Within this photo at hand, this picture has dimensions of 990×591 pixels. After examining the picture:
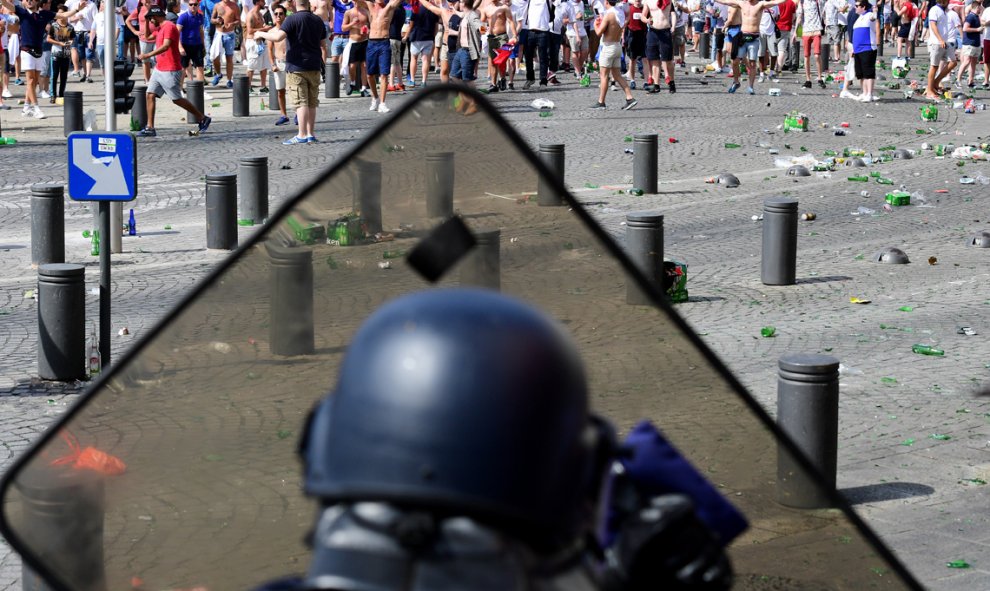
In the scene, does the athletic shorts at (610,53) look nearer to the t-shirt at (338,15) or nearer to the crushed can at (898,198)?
the t-shirt at (338,15)

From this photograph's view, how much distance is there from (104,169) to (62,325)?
3.64 feet

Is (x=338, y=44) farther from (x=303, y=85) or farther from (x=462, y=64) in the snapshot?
(x=303, y=85)

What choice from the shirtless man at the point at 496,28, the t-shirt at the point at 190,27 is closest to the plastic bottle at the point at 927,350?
the shirtless man at the point at 496,28

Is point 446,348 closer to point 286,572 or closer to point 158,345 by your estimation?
point 158,345

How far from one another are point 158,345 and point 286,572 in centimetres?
40

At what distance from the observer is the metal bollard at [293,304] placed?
1.86 meters

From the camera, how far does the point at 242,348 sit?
1.94 meters

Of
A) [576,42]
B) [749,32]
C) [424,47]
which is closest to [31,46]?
[424,47]

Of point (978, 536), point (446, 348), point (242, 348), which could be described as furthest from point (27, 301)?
point (446, 348)

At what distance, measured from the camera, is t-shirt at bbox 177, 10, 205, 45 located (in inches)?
941

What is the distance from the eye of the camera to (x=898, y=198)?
1451cm

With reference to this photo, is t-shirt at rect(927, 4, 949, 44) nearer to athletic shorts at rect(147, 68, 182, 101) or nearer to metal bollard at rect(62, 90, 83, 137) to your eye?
athletic shorts at rect(147, 68, 182, 101)

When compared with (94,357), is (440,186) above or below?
above

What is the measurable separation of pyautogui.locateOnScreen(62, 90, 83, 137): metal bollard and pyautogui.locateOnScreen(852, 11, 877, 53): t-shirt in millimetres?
12833
